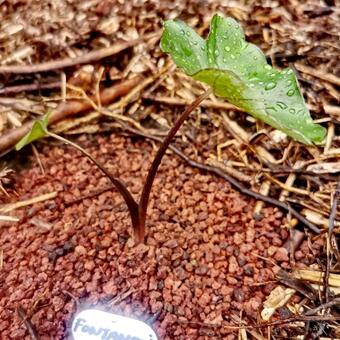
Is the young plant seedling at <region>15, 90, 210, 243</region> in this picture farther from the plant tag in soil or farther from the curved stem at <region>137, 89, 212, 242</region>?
the plant tag in soil

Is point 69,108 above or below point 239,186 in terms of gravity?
above

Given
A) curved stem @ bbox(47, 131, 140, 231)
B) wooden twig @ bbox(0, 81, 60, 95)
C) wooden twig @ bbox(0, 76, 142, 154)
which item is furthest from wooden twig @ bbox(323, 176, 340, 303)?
wooden twig @ bbox(0, 81, 60, 95)

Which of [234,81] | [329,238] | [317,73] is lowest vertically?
[329,238]

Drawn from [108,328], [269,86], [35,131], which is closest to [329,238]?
[269,86]

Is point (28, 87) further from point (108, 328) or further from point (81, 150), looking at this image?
point (108, 328)

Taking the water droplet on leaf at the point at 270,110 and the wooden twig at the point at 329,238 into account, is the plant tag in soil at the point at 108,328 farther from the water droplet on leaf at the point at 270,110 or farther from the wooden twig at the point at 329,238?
the water droplet on leaf at the point at 270,110

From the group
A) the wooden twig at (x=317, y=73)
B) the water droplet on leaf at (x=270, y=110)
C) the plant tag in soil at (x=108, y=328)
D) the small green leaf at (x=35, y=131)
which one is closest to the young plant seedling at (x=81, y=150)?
the small green leaf at (x=35, y=131)
